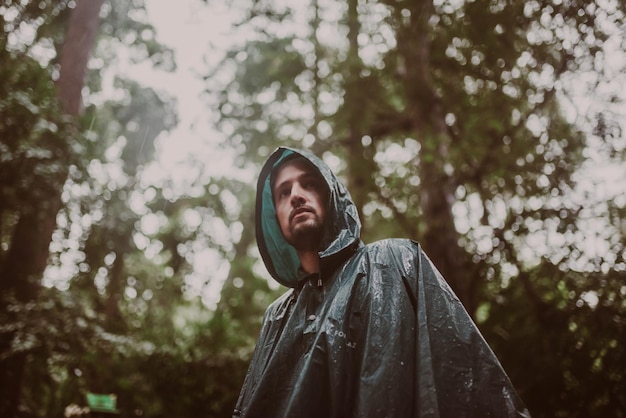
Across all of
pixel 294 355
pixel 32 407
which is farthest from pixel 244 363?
pixel 294 355

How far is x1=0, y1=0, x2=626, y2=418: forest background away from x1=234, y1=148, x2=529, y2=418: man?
165 inches

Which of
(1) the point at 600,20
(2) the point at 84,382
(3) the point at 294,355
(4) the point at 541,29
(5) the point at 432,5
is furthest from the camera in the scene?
(2) the point at 84,382

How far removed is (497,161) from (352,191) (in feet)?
9.47

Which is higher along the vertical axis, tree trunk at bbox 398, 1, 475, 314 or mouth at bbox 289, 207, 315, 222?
tree trunk at bbox 398, 1, 475, 314

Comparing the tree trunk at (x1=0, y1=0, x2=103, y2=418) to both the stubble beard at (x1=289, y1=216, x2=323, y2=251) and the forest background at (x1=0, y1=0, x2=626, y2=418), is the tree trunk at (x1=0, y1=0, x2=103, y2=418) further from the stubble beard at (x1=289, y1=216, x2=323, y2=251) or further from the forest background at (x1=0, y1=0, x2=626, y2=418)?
the stubble beard at (x1=289, y1=216, x2=323, y2=251)

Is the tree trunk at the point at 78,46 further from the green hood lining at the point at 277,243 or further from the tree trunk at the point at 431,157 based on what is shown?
the green hood lining at the point at 277,243

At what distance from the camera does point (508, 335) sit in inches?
304

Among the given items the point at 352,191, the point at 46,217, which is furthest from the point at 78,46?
the point at 352,191

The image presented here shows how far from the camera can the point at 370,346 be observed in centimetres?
182

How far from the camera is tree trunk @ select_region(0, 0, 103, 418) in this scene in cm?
661

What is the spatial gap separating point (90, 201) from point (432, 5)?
22.3 ft

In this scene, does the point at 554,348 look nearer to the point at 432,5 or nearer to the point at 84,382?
the point at 432,5

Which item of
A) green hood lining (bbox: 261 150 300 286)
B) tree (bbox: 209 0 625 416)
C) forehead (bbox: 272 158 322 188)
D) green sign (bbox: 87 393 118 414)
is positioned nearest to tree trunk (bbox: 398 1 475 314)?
tree (bbox: 209 0 625 416)

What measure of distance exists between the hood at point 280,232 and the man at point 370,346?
0.05 ft
